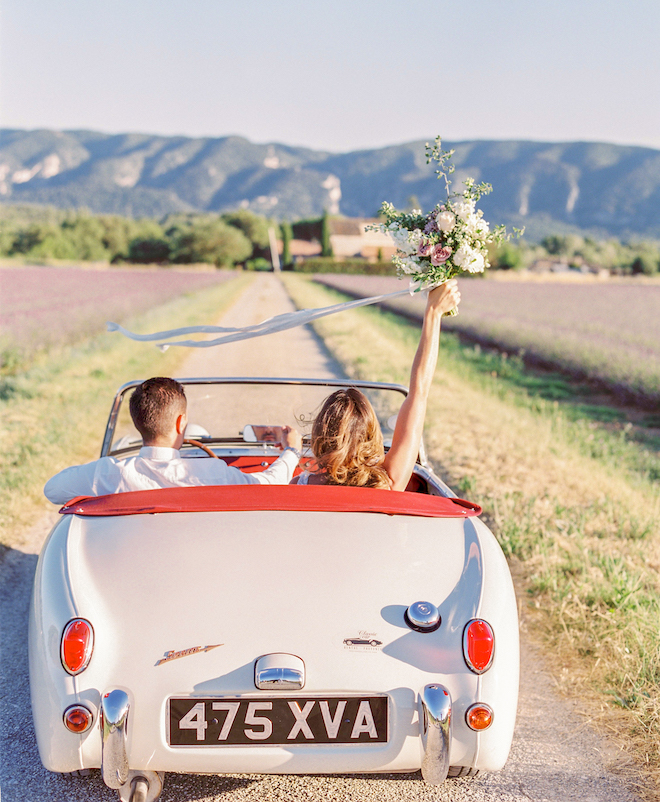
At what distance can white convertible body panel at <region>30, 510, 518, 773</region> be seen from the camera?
6.22 feet

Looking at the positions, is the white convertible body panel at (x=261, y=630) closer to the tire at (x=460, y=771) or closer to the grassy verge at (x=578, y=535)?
the tire at (x=460, y=771)

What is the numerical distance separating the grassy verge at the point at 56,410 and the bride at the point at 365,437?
9.48ft

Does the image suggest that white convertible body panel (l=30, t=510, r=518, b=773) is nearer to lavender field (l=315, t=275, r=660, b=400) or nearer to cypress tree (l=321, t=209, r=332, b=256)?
lavender field (l=315, t=275, r=660, b=400)

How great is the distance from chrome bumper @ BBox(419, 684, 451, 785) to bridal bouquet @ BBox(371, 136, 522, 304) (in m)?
1.60

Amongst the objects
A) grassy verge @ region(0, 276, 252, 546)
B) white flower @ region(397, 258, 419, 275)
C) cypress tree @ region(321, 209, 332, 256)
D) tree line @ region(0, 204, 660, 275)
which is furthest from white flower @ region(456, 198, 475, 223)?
cypress tree @ region(321, 209, 332, 256)

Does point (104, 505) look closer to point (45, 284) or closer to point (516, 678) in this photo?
point (516, 678)

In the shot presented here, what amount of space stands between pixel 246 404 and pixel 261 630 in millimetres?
1943

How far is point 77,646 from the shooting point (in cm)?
192

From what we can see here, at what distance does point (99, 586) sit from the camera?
6.75ft

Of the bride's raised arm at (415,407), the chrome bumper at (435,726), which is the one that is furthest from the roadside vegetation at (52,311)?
the chrome bumper at (435,726)

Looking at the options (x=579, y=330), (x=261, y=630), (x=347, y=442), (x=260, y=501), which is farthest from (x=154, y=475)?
(x=579, y=330)

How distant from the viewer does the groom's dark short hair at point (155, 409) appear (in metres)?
2.58

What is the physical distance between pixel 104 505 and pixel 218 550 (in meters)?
0.47

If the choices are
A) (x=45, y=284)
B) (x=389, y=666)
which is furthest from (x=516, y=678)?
(x=45, y=284)
